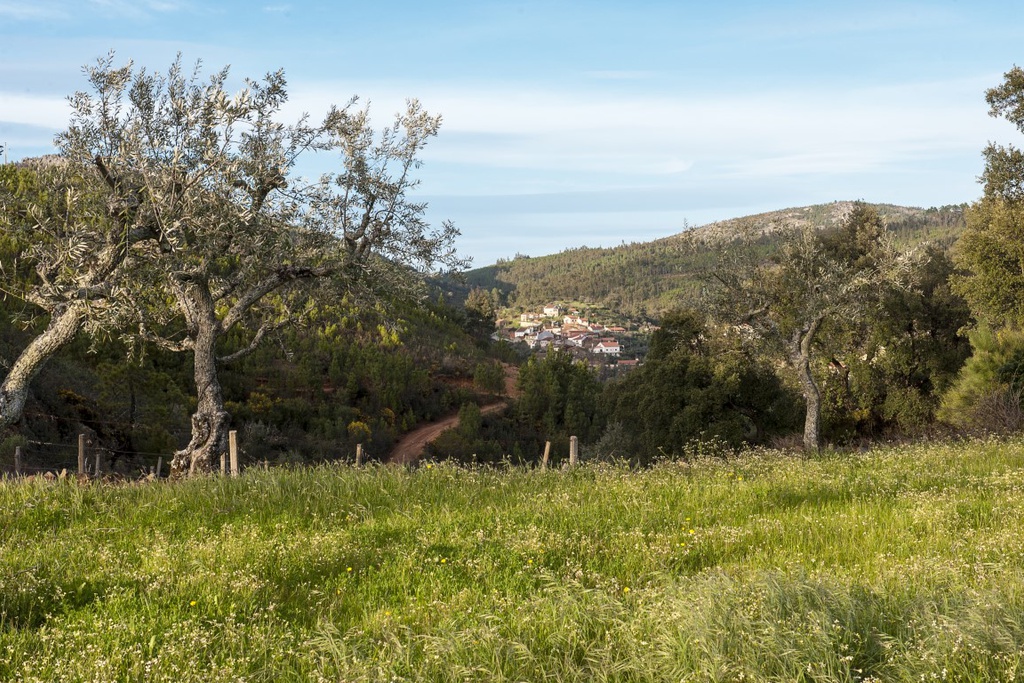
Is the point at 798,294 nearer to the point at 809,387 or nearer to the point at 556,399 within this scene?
the point at 809,387

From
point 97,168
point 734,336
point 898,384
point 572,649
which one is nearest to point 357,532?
point 572,649

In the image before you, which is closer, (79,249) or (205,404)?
(79,249)

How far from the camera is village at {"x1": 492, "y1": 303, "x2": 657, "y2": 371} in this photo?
4767 inches

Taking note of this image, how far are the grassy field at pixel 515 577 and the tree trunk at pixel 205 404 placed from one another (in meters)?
6.15

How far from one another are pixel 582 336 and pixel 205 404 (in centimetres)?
14178

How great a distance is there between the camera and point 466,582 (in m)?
7.05

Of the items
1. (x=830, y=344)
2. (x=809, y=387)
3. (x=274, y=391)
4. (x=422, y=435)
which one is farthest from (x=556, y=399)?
(x=809, y=387)

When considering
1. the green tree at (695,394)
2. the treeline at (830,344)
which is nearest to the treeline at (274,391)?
the green tree at (695,394)

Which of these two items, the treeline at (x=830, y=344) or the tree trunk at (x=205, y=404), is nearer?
the tree trunk at (x=205, y=404)

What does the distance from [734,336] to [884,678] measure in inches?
1292

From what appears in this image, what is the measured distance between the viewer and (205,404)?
17562 millimetres

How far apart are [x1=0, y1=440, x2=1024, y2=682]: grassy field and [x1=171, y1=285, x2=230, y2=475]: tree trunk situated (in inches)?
242

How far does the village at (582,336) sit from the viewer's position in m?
121

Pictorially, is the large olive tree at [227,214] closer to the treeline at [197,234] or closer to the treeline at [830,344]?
the treeline at [197,234]
